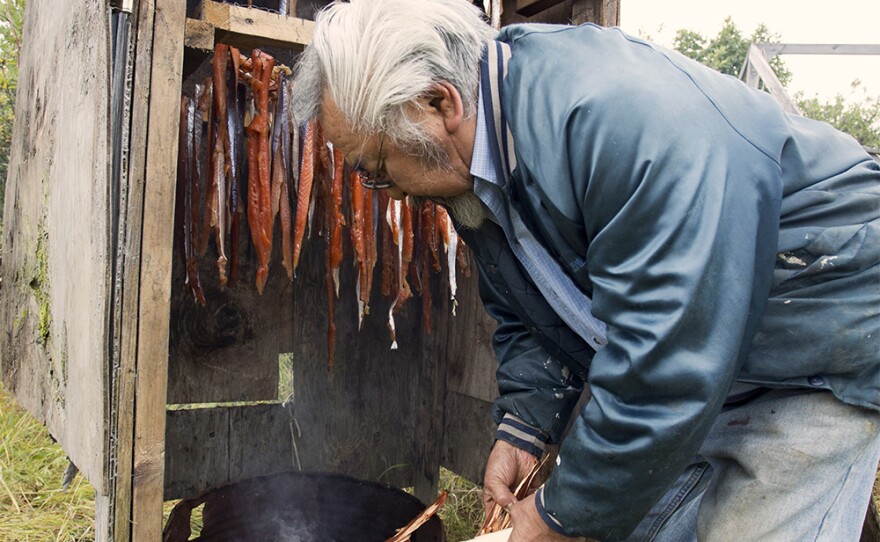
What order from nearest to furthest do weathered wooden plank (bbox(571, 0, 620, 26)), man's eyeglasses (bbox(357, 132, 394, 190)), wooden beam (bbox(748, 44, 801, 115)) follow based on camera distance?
man's eyeglasses (bbox(357, 132, 394, 190)), weathered wooden plank (bbox(571, 0, 620, 26)), wooden beam (bbox(748, 44, 801, 115))

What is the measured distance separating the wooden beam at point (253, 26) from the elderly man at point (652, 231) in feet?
1.80

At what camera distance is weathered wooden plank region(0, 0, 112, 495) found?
2.03 m

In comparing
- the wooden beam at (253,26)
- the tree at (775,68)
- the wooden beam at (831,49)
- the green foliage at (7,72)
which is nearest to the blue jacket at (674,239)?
the wooden beam at (253,26)

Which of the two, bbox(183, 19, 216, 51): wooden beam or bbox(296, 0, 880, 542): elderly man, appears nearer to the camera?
bbox(296, 0, 880, 542): elderly man

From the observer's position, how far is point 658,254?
1.37 m

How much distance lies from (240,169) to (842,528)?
270 cm

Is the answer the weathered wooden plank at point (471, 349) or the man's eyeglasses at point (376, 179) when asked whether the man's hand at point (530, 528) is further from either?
the weathered wooden plank at point (471, 349)

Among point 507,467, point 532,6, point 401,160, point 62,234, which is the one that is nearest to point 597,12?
point 532,6

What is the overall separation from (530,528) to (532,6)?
2461 mm

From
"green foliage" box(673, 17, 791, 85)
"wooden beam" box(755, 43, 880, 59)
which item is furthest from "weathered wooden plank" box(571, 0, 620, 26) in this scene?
"green foliage" box(673, 17, 791, 85)

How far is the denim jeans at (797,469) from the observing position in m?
1.70

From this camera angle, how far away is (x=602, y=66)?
1503 mm

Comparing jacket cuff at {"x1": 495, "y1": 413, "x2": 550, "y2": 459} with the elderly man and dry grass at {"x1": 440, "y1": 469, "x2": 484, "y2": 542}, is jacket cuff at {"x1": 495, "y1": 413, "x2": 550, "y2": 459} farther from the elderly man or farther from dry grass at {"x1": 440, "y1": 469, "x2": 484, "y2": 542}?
dry grass at {"x1": 440, "y1": 469, "x2": 484, "y2": 542}

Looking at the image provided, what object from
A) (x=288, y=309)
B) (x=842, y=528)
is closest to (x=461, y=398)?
(x=288, y=309)
